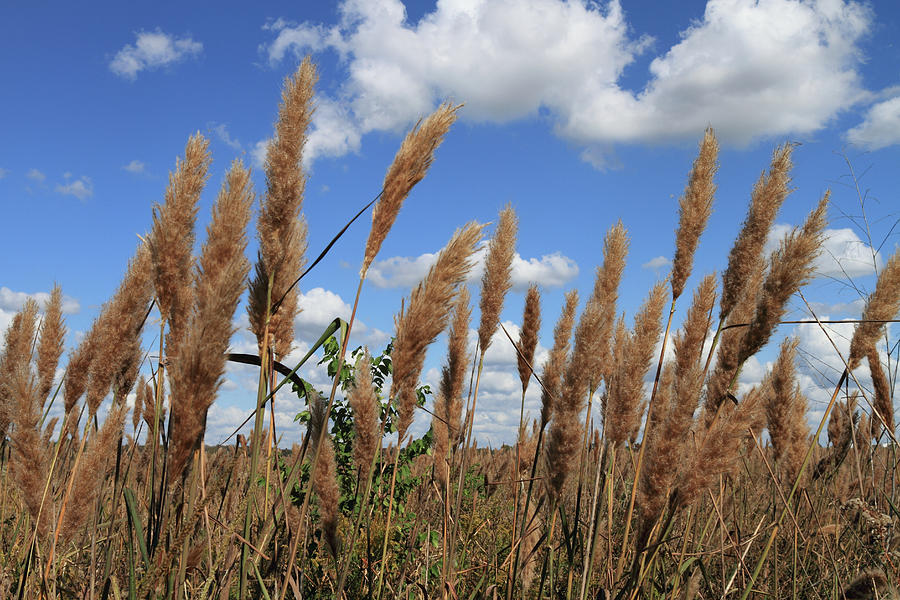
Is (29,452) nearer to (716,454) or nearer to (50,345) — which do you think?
Answer: (50,345)

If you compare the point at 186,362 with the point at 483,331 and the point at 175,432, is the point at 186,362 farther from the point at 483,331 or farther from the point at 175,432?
the point at 483,331

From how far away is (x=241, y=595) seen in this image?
1.93 metres

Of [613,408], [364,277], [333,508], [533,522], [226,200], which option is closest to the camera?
[226,200]

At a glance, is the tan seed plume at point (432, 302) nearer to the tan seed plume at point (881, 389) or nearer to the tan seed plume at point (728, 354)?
the tan seed plume at point (728, 354)

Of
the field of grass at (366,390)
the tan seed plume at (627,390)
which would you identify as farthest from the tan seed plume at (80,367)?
the tan seed plume at (627,390)

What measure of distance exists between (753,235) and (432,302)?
1760 mm

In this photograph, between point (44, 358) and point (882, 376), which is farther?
point (882, 376)

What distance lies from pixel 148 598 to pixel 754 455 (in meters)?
7.74

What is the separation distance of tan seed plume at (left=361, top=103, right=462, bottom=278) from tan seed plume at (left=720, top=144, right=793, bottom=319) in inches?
67.5

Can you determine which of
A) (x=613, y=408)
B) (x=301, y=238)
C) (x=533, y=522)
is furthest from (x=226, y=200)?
(x=533, y=522)

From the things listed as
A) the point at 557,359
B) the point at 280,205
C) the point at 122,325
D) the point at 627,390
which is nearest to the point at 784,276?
the point at 627,390

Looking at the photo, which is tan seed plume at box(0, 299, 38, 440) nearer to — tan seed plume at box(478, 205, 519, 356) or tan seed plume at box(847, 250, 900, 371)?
tan seed plume at box(478, 205, 519, 356)

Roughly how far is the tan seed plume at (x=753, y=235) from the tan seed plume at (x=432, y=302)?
58.7 inches

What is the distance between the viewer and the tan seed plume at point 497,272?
3518mm
